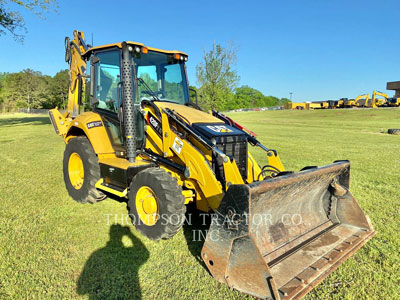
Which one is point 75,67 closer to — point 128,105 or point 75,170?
point 75,170

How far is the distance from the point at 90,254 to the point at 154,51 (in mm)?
3294

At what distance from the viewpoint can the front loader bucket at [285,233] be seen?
102 inches

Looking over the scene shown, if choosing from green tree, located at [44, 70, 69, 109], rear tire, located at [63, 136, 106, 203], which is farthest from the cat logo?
green tree, located at [44, 70, 69, 109]

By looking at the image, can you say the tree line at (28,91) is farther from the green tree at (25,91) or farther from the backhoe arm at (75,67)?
the backhoe arm at (75,67)

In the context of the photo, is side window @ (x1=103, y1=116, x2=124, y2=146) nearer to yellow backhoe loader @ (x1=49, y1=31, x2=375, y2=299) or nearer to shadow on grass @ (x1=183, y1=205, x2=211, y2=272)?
yellow backhoe loader @ (x1=49, y1=31, x2=375, y2=299)

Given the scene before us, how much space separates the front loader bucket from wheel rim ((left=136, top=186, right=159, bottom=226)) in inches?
43.1

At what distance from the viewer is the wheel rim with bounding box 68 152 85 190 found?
17.7 ft

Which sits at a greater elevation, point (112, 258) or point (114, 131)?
point (114, 131)

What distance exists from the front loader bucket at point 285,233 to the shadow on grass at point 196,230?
0.66m

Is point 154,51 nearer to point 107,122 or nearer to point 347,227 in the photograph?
point 107,122

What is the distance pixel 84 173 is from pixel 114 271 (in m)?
2.46

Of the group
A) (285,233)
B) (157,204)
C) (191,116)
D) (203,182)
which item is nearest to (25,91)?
(191,116)

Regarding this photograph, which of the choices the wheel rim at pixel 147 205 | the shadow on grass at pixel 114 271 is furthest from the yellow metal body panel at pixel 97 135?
the shadow on grass at pixel 114 271

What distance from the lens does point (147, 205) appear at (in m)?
3.76
